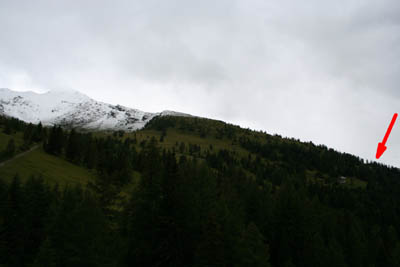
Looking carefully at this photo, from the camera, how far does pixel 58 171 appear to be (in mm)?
95562

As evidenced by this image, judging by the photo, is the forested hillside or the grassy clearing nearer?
the forested hillside

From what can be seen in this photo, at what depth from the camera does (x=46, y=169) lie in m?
91.6

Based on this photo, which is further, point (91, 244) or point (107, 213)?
point (107, 213)

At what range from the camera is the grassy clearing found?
79.3 meters

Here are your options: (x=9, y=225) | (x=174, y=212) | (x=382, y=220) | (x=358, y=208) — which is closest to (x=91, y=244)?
(x=174, y=212)

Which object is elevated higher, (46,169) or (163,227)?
(163,227)

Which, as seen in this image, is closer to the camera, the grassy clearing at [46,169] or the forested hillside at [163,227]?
the forested hillside at [163,227]

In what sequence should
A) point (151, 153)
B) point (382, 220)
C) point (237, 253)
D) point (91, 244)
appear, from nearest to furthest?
point (91, 244) < point (237, 253) < point (151, 153) < point (382, 220)

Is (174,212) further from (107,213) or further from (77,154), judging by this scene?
(77,154)

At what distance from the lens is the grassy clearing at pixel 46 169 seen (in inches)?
3123

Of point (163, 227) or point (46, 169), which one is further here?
point (46, 169)

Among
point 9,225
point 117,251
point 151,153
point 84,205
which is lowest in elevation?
point 9,225

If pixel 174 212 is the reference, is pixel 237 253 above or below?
below

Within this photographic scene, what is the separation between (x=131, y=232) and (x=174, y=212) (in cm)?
658
